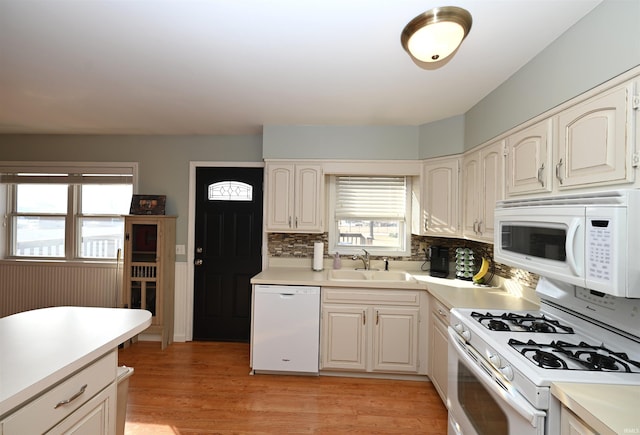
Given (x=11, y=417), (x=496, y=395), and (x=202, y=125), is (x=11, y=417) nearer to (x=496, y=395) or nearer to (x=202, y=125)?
(x=496, y=395)

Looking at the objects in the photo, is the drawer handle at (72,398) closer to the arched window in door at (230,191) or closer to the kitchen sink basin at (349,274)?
the kitchen sink basin at (349,274)

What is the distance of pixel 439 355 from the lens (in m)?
2.44

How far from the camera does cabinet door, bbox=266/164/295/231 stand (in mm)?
3162

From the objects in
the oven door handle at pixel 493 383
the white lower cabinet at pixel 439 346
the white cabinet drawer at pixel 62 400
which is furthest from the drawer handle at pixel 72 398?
the white lower cabinet at pixel 439 346

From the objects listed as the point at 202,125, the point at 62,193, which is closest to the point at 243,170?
the point at 202,125

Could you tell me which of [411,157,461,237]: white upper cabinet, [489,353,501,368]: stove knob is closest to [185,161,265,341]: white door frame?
[411,157,461,237]: white upper cabinet

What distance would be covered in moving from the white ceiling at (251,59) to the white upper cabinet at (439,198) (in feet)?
1.58

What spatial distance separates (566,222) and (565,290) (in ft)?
A: 2.12

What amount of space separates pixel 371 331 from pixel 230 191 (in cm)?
219

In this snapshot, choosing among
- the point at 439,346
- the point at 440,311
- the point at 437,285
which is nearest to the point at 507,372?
the point at 440,311

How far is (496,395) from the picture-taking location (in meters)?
1.28

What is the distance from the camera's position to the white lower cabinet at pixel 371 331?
2725mm

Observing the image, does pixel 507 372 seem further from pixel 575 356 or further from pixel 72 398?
pixel 72 398

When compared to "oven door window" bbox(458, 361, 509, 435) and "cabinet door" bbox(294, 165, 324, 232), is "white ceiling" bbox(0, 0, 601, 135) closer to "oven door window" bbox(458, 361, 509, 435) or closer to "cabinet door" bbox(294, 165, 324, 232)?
"cabinet door" bbox(294, 165, 324, 232)
